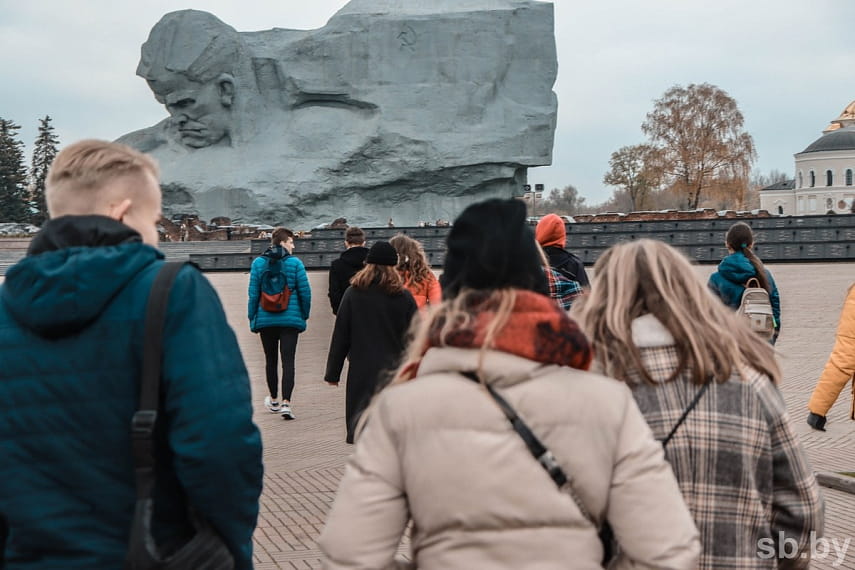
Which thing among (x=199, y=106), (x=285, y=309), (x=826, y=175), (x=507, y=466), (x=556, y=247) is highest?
(x=199, y=106)

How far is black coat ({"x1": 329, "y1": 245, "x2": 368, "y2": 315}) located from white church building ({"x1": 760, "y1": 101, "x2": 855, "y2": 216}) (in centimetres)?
8733

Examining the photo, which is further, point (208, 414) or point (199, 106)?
point (199, 106)

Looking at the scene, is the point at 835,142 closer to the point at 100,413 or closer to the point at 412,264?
the point at 412,264

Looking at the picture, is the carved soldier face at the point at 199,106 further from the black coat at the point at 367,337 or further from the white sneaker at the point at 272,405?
the black coat at the point at 367,337

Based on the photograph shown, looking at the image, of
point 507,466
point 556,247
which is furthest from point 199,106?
point 507,466

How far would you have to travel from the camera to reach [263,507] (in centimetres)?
588

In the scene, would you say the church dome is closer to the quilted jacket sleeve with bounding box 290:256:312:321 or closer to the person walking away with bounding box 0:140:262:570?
the quilted jacket sleeve with bounding box 290:256:312:321

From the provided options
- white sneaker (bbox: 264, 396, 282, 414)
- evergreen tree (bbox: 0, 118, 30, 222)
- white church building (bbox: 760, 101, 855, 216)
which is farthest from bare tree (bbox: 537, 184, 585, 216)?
white sneaker (bbox: 264, 396, 282, 414)

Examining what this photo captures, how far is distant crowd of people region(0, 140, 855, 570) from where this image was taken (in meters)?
1.98

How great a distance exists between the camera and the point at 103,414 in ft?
7.28

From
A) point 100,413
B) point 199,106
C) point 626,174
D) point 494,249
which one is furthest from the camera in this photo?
point 626,174

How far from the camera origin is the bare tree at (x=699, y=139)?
65062 millimetres

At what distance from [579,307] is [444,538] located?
1016mm

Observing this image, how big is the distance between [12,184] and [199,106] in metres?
24.0
